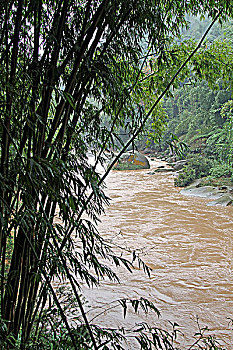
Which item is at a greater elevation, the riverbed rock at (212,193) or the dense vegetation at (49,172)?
the dense vegetation at (49,172)

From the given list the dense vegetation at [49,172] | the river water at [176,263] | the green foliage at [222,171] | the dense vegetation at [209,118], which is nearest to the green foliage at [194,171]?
the dense vegetation at [209,118]

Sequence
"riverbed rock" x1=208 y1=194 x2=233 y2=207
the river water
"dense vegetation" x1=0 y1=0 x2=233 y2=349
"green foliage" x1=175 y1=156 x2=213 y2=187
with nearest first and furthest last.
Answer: "dense vegetation" x1=0 y1=0 x2=233 y2=349 < the river water < "riverbed rock" x1=208 y1=194 x2=233 y2=207 < "green foliage" x1=175 y1=156 x2=213 y2=187

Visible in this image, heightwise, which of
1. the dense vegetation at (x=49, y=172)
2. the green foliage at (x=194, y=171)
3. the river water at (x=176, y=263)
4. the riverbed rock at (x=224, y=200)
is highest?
the dense vegetation at (x=49, y=172)

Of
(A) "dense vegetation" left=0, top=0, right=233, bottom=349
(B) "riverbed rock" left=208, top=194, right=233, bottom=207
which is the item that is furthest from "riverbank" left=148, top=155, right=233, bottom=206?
(A) "dense vegetation" left=0, top=0, right=233, bottom=349

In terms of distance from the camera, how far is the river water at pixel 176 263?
2.45m

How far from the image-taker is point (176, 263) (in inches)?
135

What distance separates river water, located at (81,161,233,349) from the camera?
8.04 feet

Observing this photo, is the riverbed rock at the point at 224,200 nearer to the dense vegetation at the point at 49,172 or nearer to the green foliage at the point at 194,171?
the green foliage at the point at 194,171

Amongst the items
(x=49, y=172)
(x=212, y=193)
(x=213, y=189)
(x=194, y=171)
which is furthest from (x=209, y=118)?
(x=49, y=172)

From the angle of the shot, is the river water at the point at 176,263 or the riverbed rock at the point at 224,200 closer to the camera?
the river water at the point at 176,263

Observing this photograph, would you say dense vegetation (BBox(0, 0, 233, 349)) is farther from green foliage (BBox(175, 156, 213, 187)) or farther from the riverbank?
green foliage (BBox(175, 156, 213, 187))

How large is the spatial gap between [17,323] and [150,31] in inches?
50.0

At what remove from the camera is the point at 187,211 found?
5480 mm

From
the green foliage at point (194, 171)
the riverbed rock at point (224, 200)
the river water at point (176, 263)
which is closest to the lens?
the river water at point (176, 263)
